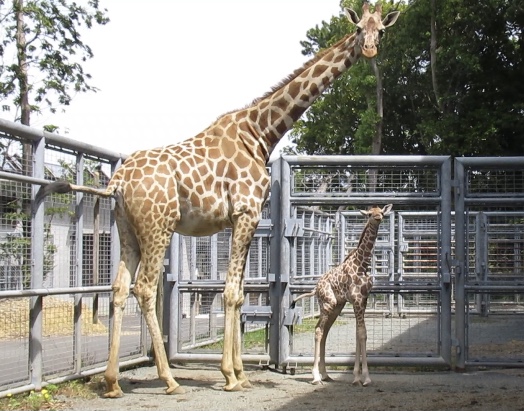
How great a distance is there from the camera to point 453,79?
29.9 meters

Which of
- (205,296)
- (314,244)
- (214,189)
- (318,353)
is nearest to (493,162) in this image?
(318,353)

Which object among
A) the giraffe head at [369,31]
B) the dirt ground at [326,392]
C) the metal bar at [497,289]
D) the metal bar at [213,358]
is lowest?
the dirt ground at [326,392]

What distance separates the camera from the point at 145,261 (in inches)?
321

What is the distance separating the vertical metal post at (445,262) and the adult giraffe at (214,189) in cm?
190

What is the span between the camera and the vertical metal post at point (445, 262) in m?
9.61

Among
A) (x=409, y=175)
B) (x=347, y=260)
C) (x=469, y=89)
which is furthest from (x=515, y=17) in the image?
(x=347, y=260)

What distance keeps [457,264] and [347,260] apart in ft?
5.03

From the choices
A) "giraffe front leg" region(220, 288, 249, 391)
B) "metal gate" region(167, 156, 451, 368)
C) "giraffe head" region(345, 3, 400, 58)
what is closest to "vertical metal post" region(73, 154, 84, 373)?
"giraffe front leg" region(220, 288, 249, 391)

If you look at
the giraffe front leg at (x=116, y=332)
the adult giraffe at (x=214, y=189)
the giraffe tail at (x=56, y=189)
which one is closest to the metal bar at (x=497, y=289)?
the adult giraffe at (x=214, y=189)

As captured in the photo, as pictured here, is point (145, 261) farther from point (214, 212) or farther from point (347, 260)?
point (347, 260)

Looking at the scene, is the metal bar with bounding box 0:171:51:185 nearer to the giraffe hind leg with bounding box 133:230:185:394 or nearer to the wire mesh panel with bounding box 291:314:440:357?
the giraffe hind leg with bounding box 133:230:185:394

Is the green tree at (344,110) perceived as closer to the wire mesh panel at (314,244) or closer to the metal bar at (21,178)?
the wire mesh panel at (314,244)

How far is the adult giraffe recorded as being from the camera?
811 centimetres

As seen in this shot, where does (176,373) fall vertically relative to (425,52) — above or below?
below
